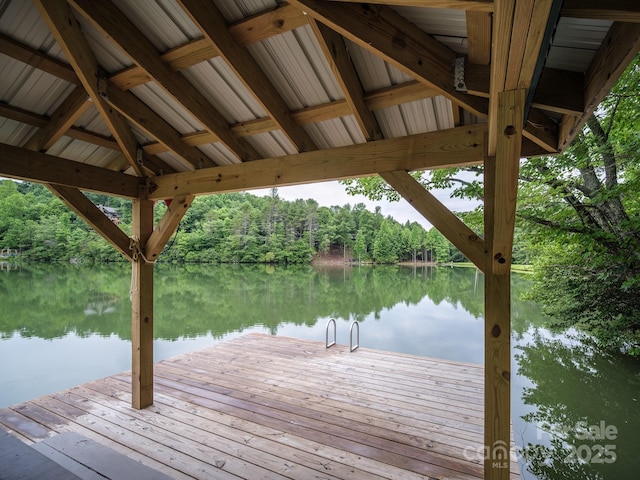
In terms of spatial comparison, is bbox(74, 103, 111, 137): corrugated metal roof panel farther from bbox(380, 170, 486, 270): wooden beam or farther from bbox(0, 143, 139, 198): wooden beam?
bbox(380, 170, 486, 270): wooden beam

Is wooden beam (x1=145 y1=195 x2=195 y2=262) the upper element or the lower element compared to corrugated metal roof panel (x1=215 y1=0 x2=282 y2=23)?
lower

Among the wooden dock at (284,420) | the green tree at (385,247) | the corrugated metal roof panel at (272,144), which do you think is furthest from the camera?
the green tree at (385,247)

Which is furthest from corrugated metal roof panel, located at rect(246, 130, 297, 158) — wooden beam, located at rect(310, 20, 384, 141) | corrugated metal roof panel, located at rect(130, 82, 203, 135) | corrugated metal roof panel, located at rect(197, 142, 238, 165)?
wooden beam, located at rect(310, 20, 384, 141)

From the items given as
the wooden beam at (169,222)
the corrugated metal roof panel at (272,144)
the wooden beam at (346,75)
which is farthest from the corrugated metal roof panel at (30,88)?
the wooden beam at (346,75)

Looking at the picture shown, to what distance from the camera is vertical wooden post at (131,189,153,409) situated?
10.3ft

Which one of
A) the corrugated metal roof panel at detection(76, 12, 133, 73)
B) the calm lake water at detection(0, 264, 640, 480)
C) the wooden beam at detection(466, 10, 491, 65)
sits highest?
the corrugated metal roof panel at detection(76, 12, 133, 73)

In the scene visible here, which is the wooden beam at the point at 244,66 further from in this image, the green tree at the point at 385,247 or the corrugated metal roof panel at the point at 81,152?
the green tree at the point at 385,247

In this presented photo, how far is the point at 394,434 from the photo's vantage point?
8.92 ft

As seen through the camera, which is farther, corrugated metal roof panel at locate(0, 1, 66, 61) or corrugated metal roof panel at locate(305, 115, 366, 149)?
corrugated metal roof panel at locate(305, 115, 366, 149)

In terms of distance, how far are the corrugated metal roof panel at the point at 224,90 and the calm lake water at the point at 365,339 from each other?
12.2 feet

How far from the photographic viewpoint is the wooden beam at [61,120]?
94.0 inches

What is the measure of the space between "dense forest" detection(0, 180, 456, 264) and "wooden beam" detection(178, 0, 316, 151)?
18.4 m

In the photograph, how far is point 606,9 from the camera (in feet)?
2.96

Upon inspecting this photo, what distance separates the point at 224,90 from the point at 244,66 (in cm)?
45
